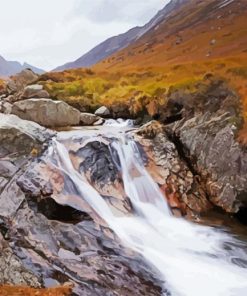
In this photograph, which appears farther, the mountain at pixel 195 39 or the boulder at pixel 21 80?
the mountain at pixel 195 39

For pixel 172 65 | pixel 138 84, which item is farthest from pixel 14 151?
pixel 172 65

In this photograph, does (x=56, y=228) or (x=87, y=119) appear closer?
(x=56, y=228)

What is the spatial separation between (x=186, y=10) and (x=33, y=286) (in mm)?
86968

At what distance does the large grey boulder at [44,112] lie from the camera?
71.9 feet

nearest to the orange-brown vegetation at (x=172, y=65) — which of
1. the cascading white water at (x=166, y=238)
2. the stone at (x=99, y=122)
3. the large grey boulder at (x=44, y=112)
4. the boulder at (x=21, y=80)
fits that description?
the boulder at (x=21, y=80)

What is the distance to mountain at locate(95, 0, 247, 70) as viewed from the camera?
51.9 metres

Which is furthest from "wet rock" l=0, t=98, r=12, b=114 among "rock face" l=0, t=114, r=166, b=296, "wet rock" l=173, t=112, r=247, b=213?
"wet rock" l=173, t=112, r=247, b=213

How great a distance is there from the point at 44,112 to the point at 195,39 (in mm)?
44861

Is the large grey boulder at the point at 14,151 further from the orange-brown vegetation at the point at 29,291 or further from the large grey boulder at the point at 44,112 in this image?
the large grey boulder at the point at 44,112

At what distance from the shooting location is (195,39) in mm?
62000

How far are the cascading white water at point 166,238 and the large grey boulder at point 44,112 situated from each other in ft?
16.0

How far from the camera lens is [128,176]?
16406mm

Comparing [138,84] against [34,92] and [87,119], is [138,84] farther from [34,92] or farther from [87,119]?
[87,119]

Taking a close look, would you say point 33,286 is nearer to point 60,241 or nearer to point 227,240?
point 60,241
